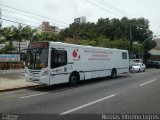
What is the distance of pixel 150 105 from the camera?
32.7ft

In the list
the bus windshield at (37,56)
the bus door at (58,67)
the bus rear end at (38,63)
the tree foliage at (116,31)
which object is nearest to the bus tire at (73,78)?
the bus door at (58,67)

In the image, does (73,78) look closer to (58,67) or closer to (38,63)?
(58,67)

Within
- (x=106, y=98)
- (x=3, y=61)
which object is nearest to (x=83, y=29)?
(x=3, y=61)

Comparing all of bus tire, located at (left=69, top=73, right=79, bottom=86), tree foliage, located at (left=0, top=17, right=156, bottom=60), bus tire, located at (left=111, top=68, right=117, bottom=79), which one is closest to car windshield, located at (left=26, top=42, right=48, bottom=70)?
bus tire, located at (left=69, top=73, right=79, bottom=86)

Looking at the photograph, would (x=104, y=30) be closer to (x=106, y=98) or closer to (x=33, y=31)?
(x=33, y=31)

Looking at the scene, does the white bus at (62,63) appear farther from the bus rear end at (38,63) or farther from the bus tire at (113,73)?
the bus tire at (113,73)

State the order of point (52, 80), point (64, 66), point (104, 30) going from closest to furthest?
point (52, 80), point (64, 66), point (104, 30)

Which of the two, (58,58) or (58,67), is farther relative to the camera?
(58,58)

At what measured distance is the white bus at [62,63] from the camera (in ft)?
50.6

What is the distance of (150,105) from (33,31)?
2961 centimetres

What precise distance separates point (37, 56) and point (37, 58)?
13 centimetres

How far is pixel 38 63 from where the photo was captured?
15617mm

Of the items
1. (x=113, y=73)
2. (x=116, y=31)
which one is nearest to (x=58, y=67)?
(x=113, y=73)

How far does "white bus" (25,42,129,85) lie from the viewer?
15422 mm
